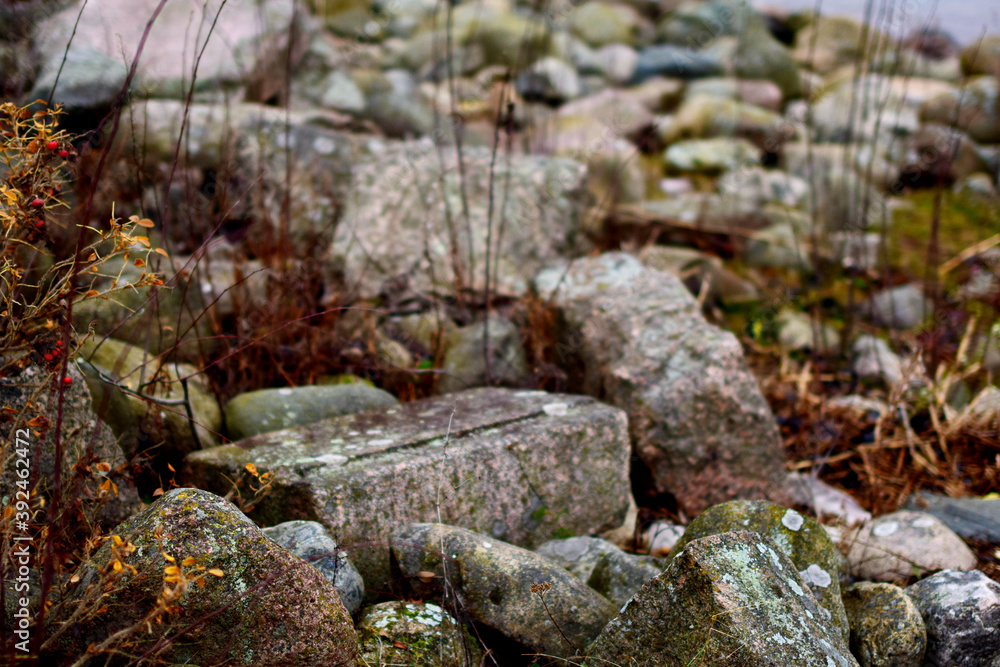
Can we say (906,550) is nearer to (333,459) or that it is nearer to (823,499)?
(823,499)

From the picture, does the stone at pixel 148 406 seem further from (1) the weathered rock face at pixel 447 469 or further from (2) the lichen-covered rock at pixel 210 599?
(2) the lichen-covered rock at pixel 210 599

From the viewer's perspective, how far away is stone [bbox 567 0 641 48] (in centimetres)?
848

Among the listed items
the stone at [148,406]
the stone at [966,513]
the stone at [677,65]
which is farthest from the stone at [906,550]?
the stone at [677,65]

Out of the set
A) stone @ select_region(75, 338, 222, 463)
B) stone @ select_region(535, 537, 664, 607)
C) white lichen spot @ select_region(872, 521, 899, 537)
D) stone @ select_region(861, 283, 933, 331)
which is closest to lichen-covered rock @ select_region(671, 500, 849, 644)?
stone @ select_region(535, 537, 664, 607)

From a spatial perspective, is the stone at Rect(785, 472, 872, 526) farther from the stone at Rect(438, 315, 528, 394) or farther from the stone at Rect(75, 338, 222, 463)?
the stone at Rect(75, 338, 222, 463)

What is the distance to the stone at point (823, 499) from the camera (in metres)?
2.81

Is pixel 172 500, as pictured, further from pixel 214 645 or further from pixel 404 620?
pixel 404 620

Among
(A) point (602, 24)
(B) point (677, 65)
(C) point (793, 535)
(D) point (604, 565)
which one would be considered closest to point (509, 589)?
(D) point (604, 565)

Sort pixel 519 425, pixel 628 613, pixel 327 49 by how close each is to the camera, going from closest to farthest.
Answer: pixel 628 613 → pixel 519 425 → pixel 327 49

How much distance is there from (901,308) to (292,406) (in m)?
3.67

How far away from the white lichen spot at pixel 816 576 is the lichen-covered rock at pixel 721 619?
0.26 metres

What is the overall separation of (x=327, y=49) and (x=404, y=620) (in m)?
5.23

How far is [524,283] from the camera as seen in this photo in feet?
12.3

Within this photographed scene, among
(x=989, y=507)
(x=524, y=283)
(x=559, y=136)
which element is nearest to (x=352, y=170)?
(x=524, y=283)
